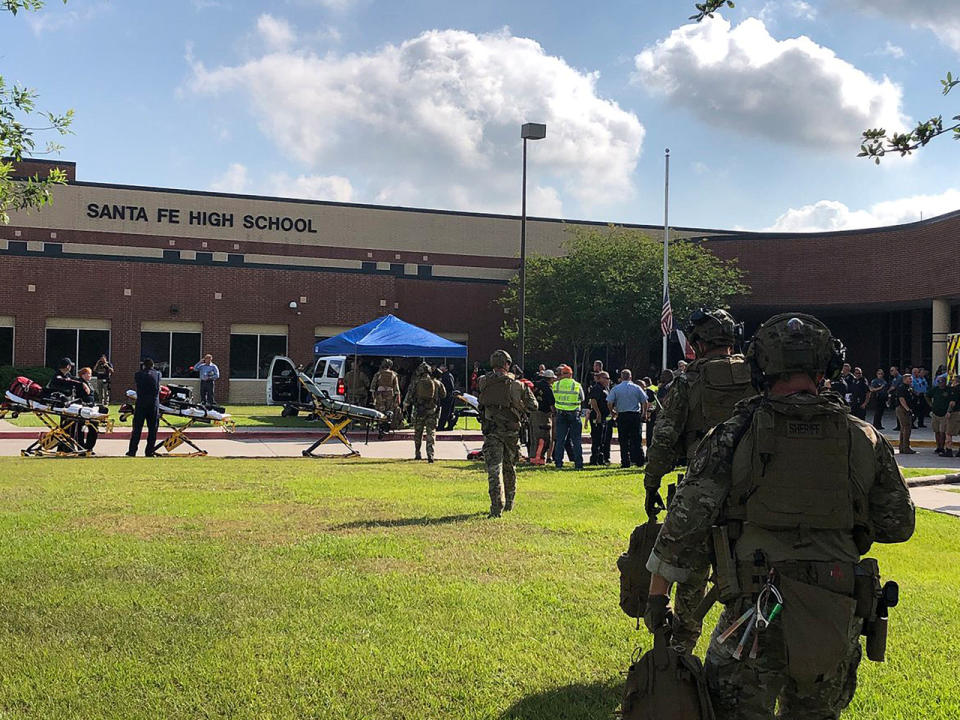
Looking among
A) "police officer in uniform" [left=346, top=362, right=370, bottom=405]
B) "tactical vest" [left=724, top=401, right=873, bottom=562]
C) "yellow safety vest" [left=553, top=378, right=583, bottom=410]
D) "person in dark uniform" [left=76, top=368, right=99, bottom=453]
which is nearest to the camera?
"tactical vest" [left=724, top=401, right=873, bottom=562]

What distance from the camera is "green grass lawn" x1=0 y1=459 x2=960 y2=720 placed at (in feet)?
15.9

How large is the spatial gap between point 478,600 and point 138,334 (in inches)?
1325

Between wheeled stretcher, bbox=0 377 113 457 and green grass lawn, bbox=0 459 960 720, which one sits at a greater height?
wheeled stretcher, bbox=0 377 113 457

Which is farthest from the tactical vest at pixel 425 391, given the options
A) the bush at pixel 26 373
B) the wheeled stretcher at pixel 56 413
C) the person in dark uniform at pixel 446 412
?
the bush at pixel 26 373

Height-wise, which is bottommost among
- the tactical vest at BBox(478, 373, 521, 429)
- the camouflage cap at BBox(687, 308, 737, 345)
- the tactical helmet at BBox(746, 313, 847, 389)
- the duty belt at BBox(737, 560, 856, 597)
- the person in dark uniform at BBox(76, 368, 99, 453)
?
the person in dark uniform at BBox(76, 368, 99, 453)

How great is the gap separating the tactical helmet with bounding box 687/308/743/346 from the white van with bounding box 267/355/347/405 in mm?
17869

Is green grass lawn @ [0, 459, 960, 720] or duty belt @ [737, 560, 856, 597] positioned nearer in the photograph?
duty belt @ [737, 560, 856, 597]

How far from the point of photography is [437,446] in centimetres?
2059

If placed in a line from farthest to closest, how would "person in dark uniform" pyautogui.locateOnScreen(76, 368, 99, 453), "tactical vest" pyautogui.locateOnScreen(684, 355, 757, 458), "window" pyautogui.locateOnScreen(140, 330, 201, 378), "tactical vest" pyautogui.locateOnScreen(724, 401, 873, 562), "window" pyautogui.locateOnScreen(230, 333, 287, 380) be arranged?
"window" pyautogui.locateOnScreen(230, 333, 287, 380)
"window" pyautogui.locateOnScreen(140, 330, 201, 378)
"person in dark uniform" pyautogui.locateOnScreen(76, 368, 99, 453)
"tactical vest" pyautogui.locateOnScreen(684, 355, 757, 458)
"tactical vest" pyautogui.locateOnScreen(724, 401, 873, 562)

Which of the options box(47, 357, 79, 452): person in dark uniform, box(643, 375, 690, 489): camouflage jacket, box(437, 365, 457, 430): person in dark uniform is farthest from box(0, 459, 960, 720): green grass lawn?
box(437, 365, 457, 430): person in dark uniform

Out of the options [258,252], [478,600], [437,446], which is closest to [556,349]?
[258,252]

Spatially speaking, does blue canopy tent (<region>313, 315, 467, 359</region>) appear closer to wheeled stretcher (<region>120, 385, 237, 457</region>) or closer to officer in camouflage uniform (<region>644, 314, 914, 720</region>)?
wheeled stretcher (<region>120, 385, 237, 457</region>)

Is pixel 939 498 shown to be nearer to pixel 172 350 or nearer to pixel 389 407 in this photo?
pixel 389 407

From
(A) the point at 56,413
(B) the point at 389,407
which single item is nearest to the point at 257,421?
(B) the point at 389,407
